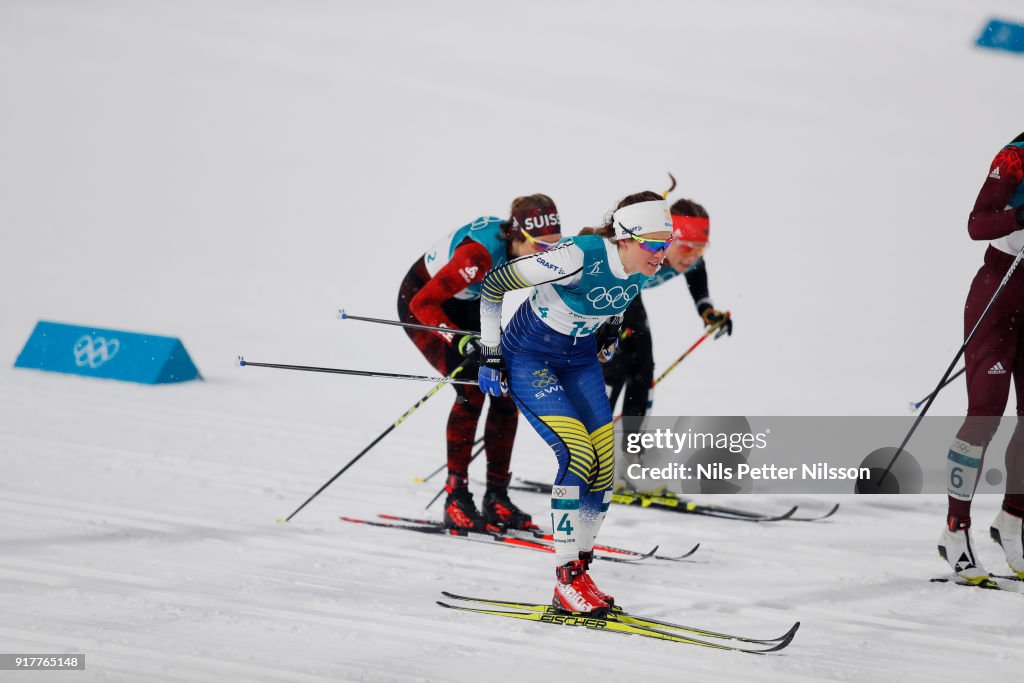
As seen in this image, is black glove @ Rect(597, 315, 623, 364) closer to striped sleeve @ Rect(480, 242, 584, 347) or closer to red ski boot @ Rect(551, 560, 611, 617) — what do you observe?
striped sleeve @ Rect(480, 242, 584, 347)

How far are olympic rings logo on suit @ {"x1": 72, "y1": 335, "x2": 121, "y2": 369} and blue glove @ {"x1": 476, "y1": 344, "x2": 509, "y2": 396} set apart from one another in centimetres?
498

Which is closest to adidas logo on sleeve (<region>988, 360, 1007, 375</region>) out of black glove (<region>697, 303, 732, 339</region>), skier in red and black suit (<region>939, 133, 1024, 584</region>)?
skier in red and black suit (<region>939, 133, 1024, 584</region>)

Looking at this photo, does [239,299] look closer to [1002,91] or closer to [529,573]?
[529,573]

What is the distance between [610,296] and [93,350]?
553cm

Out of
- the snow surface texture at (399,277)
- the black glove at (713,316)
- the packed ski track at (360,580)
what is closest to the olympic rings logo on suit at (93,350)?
the snow surface texture at (399,277)

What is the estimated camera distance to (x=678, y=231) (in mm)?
5750

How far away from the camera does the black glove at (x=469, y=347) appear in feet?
14.8

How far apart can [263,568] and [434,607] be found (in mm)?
787

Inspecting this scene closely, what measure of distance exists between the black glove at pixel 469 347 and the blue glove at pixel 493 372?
0.27 m

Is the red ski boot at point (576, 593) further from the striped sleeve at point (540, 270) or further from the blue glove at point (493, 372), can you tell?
the striped sleeve at point (540, 270)

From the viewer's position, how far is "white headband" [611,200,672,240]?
3.89 m

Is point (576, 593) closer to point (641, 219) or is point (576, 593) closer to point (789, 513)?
point (641, 219)

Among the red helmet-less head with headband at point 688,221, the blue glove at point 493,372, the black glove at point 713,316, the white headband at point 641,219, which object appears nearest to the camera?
the white headband at point 641,219

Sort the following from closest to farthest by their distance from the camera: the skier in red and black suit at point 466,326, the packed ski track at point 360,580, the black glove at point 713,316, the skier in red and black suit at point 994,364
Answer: the packed ski track at point 360,580
the skier in red and black suit at point 994,364
the skier in red and black suit at point 466,326
the black glove at point 713,316
